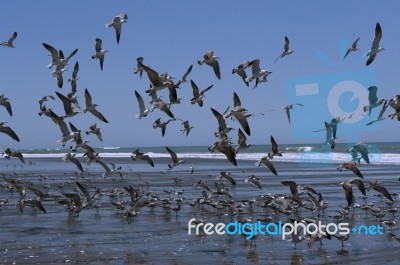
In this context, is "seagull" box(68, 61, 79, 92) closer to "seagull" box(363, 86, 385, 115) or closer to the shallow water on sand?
the shallow water on sand

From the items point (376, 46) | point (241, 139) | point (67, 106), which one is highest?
point (376, 46)

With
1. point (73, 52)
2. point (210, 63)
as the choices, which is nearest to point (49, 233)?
point (73, 52)

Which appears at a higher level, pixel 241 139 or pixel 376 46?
pixel 376 46

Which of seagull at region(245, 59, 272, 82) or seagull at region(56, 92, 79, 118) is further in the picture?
seagull at region(245, 59, 272, 82)

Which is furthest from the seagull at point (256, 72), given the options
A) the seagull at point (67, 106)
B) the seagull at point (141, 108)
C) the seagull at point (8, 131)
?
the seagull at point (8, 131)

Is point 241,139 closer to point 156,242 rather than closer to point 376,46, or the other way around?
point 156,242

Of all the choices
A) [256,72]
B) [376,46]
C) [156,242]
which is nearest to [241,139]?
[256,72]

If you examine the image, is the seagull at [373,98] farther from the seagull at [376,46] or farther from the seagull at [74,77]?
the seagull at [74,77]

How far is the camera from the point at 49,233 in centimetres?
1494

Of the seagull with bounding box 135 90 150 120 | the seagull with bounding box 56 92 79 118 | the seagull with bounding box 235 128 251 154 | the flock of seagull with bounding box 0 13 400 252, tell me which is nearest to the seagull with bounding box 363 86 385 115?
the flock of seagull with bounding box 0 13 400 252

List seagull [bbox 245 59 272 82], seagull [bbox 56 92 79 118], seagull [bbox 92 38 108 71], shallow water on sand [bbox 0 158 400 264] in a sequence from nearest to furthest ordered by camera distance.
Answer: shallow water on sand [bbox 0 158 400 264], seagull [bbox 56 92 79 118], seagull [bbox 245 59 272 82], seagull [bbox 92 38 108 71]

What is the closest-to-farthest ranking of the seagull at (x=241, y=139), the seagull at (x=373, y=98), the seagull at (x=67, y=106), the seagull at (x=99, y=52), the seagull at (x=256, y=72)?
1. the seagull at (x=373, y=98)
2. the seagull at (x=241, y=139)
3. the seagull at (x=67, y=106)
4. the seagull at (x=256, y=72)
5. the seagull at (x=99, y=52)

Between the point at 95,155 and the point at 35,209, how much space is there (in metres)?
5.09

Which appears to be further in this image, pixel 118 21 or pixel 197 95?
pixel 118 21
